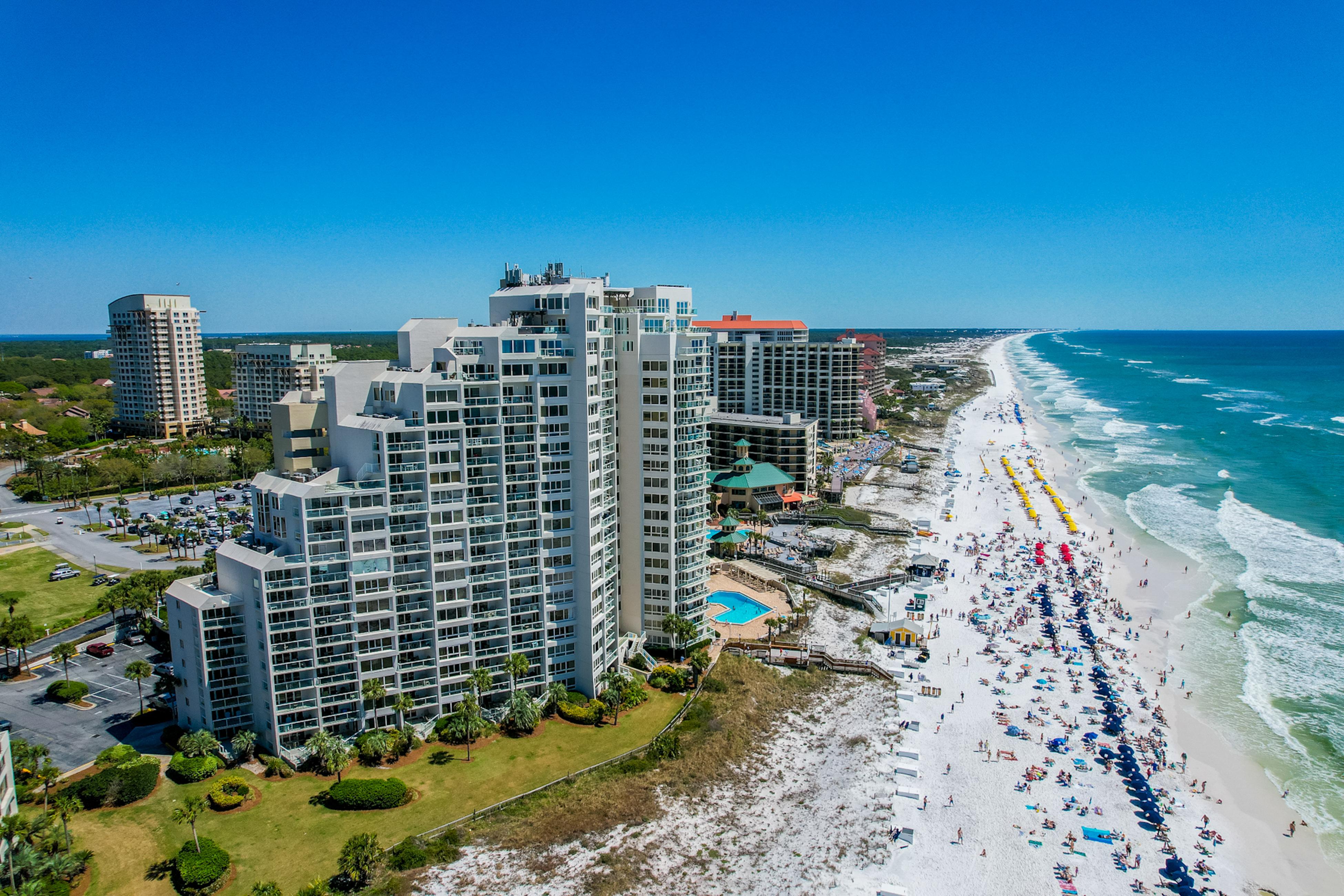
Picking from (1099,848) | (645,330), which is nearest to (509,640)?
(645,330)

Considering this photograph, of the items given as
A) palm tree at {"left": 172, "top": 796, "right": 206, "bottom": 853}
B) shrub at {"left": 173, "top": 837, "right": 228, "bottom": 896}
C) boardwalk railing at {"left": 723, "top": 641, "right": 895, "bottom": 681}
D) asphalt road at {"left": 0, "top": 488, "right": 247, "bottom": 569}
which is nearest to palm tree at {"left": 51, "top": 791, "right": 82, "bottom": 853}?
palm tree at {"left": 172, "top": 796, "right": 206, "bottom": 853}

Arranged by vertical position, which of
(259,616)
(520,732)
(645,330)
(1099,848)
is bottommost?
(1099,848)

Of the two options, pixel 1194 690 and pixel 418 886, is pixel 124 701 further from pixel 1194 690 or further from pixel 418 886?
pixel 1194 690

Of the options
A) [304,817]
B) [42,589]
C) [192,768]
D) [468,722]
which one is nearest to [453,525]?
[468,722]

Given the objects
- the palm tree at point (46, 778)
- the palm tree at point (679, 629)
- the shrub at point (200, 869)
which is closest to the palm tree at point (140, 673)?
the palm tree at point (46, 778)

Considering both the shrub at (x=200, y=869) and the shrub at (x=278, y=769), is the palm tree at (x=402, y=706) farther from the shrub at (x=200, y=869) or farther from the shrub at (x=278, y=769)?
the shrub at (x=200, y=869)
